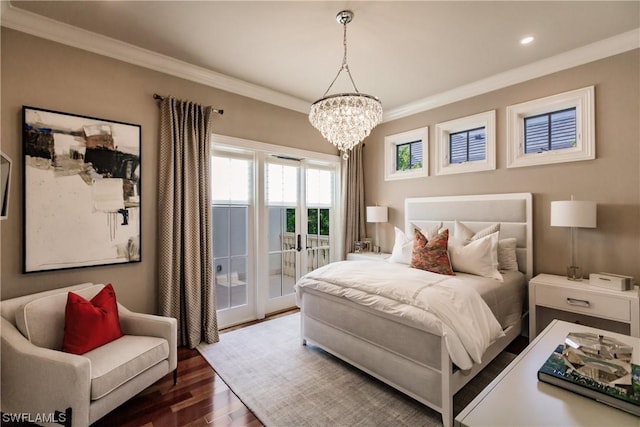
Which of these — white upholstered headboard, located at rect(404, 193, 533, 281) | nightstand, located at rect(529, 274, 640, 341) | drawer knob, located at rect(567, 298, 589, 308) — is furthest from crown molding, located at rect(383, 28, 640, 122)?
drawer knob, located at rect(567, 298, 589, 308)

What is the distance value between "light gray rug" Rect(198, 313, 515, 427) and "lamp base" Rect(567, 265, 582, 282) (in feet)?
3.20

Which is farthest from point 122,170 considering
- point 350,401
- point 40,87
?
point 350,401

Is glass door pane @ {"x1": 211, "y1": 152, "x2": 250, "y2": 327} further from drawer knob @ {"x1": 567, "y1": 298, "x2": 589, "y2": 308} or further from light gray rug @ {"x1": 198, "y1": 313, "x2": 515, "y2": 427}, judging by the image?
drawer knob @ {"x1": 567, "y1": 298, "x2": 589, "y2": 308}

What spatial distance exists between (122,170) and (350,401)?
2798 mm

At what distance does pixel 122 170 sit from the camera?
8.73 ft

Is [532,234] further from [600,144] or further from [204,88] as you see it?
[204,88]

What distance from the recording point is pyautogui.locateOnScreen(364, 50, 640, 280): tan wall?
2571 mm

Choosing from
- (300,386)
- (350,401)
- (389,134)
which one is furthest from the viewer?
(389,134)

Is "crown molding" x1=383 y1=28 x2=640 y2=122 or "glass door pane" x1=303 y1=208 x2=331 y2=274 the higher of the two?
"crown molding" x1=383 y1=28 x2=640 y2=122

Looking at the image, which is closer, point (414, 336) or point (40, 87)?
point (414, 336)

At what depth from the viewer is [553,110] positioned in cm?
307

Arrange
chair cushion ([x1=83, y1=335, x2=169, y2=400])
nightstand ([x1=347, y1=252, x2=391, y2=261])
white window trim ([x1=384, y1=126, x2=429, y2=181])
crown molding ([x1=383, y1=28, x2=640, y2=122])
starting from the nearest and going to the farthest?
chair cushion ([x1=83, y1=335, x2=169, y2=400]) → crown molding ([x1=383, y1=28, x2=640, y2=122]) → white window trim ([x1=384, y1=126, x2=429, y2=181]) → nightstand ([x1=347, y1=252, x2=391, y2=261])

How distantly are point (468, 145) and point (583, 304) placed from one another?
7.02 feet

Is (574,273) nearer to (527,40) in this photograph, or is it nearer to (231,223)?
(527,40)
